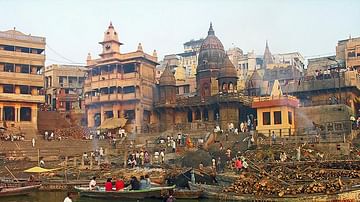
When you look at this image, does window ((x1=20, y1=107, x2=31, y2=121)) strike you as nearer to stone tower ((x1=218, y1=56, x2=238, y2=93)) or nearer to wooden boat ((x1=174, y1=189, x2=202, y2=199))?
stone tower ((x1=218, y1=56, x2=238, y2=93))

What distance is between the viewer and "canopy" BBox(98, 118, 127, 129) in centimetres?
5250

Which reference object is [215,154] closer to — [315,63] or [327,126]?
[327,126]

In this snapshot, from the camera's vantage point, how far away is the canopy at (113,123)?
172ft

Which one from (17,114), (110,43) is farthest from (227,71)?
(17,114)

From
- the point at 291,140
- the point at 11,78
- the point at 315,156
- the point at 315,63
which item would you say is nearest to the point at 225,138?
the point at 291,140

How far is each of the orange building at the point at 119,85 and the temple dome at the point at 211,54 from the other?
21.3ft

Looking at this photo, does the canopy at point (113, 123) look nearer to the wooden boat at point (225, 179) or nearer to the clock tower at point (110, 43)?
the clock tower at point (110, 43)

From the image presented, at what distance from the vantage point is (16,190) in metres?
23.9

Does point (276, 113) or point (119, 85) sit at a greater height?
point (119, 85)

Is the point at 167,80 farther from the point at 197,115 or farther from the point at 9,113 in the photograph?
the point at 9,113

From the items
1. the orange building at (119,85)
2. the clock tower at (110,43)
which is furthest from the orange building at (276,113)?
the clock tower at (110,43)

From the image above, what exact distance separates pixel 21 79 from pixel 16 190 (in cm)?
3032

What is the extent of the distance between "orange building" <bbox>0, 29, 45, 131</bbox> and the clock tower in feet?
26.4

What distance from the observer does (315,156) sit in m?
29.2
